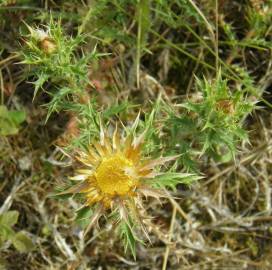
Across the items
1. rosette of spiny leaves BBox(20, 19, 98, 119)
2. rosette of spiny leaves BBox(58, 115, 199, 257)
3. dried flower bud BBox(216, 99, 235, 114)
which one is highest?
rosette of spiny leaves BBox(20, 19, 98, 119)

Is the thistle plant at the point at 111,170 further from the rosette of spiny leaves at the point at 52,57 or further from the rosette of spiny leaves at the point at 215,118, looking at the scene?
the rosette of spiny leaves at the point at 215,118

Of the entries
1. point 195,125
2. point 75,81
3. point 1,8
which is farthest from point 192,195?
point 1,8

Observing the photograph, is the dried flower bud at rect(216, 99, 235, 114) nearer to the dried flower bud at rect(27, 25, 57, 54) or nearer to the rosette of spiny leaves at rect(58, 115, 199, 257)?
the rosette of spiny leaves at rect(58, 115, 199, 257)

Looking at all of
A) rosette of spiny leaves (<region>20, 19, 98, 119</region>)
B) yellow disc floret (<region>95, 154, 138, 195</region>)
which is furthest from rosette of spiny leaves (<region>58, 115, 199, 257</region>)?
rosette of spiny leaves (<region>20, 19, 98, 119</region>)

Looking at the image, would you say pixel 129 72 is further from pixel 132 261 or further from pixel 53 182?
pixel 132 261

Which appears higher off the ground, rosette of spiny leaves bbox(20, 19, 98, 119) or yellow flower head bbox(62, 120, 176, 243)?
rosette of spiny leaves bbox(20, 19, 98, 119)

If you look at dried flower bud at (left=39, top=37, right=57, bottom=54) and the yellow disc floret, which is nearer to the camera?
the yellow disc floret

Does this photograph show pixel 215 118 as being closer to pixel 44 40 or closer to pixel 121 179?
pixel 121 179

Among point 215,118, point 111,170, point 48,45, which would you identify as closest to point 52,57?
point 48,45
